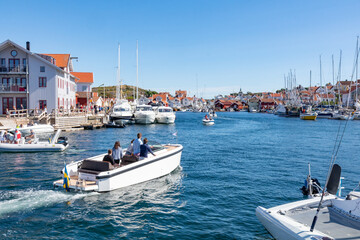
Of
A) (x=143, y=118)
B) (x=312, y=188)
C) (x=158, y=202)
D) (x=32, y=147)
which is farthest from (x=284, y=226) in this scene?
(x=143, y=118)

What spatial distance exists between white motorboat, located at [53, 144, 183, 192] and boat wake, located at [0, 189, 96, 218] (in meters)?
0.44

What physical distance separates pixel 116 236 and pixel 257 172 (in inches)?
439

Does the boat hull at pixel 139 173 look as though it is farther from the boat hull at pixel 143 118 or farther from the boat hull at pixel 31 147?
the boat hull at pixel 143 118

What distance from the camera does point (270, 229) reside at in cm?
770

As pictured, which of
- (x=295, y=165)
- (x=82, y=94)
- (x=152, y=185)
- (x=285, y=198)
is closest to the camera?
(x=285, y=198)

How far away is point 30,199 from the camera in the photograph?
11156 mm

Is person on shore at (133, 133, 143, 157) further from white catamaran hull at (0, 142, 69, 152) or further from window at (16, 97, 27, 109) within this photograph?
window at (16, 97, 27, 109)

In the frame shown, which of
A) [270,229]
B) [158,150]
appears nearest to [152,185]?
[158,150]

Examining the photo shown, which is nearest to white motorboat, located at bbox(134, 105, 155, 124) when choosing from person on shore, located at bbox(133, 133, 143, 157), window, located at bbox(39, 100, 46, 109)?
window, located at bbox(39, 100, 46, 109)

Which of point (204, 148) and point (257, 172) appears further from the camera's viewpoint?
point (204, 148)

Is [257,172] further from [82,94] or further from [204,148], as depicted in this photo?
[82,94]

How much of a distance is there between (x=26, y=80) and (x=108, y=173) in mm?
34889

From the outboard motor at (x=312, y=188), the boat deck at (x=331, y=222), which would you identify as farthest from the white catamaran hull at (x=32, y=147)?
the boat deck at (x=331, y=222)

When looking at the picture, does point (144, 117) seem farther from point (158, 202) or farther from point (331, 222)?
point (331, 222)
